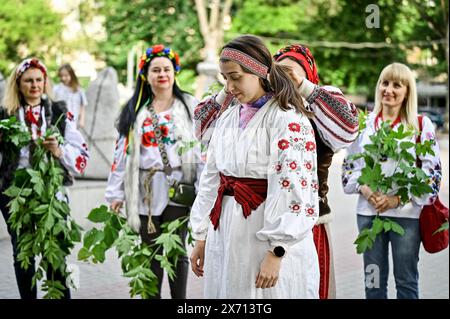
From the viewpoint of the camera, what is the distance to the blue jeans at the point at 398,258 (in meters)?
4.95

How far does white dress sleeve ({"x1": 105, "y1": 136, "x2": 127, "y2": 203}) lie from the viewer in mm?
5195

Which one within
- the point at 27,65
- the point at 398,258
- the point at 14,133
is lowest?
the point at 398,258

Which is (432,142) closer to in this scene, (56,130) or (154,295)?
(154,295)

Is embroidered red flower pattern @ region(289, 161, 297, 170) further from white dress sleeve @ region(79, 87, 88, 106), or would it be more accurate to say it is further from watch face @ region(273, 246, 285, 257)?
white dress sleeve @ region(79, 87, 88, 106)

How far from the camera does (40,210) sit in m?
4.91

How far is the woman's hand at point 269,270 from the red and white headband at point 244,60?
2.20 ft

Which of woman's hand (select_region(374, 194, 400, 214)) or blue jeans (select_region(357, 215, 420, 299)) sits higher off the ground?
woman's hand (select_region(374, 194, 400, 214))

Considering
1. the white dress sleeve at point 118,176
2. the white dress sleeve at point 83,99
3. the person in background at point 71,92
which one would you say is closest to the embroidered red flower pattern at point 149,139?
the white dress sleeve at point 118,176

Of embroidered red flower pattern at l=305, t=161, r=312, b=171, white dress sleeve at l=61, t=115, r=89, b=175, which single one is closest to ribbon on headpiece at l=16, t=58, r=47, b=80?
white dress sleeve at l=61, t=115, r=89, b=175

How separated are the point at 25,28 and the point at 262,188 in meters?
31.1

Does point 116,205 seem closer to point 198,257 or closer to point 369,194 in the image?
point 369,194

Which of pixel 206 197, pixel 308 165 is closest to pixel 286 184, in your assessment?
pixel 308 165

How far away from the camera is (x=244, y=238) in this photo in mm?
3125

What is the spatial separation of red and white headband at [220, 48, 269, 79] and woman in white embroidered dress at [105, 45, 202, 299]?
2021 mm
